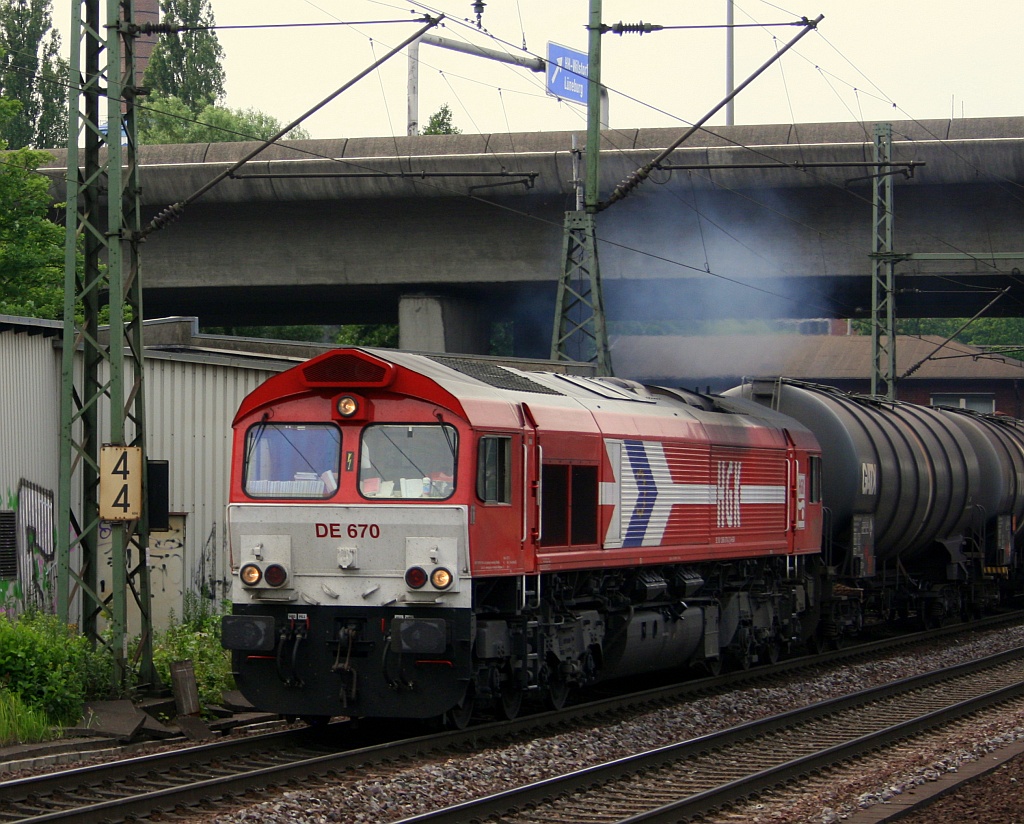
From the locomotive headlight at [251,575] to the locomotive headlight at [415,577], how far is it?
136cm

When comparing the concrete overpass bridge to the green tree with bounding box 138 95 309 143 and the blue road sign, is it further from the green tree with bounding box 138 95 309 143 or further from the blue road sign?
the green tree with bounding box 138 95 309 143

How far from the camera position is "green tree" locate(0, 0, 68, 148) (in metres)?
69.7

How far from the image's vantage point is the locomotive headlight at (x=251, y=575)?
12.4 m

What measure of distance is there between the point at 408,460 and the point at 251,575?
167 cm

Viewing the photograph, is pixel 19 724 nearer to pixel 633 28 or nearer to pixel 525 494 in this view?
pixel 525 494

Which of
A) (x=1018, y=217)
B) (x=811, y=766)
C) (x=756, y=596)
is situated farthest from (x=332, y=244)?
(x=811, y=766)

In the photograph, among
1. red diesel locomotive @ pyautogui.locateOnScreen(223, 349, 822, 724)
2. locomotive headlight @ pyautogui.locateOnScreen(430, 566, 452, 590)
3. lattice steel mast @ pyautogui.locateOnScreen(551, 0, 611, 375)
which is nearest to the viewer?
locomotive headlight @ pyautogui.locateOnScreen(430, 566, 452, 590)

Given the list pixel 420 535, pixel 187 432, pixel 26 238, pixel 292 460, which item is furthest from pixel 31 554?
pixel 26 238

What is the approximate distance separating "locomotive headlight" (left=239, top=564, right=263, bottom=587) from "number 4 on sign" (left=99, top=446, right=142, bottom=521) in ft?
6.42

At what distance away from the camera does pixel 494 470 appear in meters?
12.5

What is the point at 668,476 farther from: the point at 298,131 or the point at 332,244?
the point at 298,131

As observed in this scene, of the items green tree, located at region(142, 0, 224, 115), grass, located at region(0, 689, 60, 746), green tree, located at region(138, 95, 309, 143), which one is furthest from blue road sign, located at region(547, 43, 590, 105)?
green tree, located at region(142, 0, 224, 115)

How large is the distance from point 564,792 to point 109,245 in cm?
704

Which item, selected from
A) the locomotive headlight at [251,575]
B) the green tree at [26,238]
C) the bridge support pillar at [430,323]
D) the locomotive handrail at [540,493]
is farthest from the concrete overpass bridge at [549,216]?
the locomotive headlight at [251,575]
